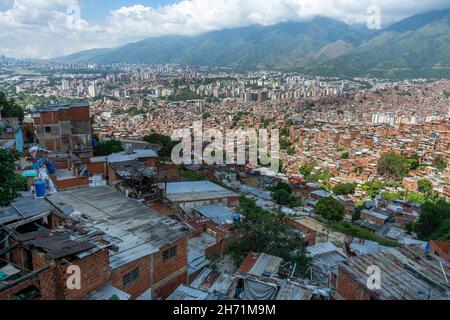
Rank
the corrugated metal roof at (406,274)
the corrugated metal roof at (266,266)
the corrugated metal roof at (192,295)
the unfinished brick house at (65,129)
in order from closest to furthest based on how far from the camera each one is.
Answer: the corrugated metal roof at (406,274) < the corrugated metal roof at (192,295) < the corrugated metal roof at (266,266) < the unfinished brick house at (65,129)

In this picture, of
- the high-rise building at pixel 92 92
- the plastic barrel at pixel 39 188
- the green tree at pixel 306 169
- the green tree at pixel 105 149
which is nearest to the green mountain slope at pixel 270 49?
the high-rise building at pixel 92 92

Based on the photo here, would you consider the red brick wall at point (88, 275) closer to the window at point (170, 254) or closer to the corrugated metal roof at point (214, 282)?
the window at point (170, 254)

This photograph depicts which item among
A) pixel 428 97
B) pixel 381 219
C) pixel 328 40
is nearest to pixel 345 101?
pixel 428 97

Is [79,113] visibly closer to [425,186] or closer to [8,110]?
[8,110]

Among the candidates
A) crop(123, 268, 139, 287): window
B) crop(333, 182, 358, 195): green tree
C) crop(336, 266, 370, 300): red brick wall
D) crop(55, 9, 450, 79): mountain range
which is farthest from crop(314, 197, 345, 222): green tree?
crop(55, 9, 450, 79): mountain range

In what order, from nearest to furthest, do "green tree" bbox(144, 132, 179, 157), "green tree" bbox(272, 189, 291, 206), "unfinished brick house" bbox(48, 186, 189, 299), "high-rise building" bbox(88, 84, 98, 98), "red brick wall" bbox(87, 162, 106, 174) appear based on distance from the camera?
"unfinished brick house" bbox(48, 186, 189, 299) < "red brick wall" bbox(87, 162, 106, 174) < "green tree" bbox(272, 189, 291, 206) < "green tree" bbox(144, 132, 179, 157) < "high-rise building" bbox(88, 84, 98, 98)

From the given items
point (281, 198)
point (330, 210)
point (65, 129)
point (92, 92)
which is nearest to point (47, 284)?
point (65, 129)

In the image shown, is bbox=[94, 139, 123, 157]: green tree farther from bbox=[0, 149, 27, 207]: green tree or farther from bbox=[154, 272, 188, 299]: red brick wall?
bbox=[154, 272, 188, 299]: red brick wall
